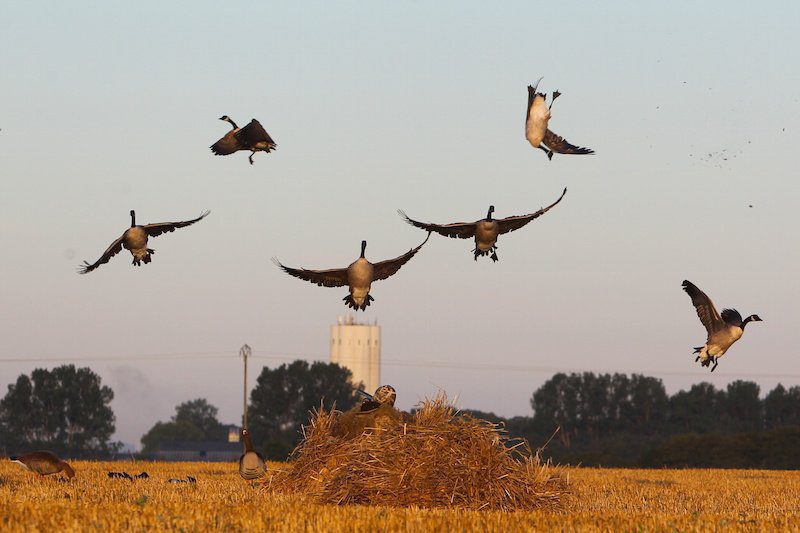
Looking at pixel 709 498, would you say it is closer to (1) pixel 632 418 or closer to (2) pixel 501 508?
(2) pixel 501 508

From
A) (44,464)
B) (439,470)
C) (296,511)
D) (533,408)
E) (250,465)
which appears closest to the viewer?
Answer: (296,511)

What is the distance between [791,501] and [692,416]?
120636mm

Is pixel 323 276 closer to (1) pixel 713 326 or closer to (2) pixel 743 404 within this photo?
(1) pixel 713 326

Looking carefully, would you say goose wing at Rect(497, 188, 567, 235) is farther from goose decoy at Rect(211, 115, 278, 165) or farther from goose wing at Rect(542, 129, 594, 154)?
goose decoy at Rect(211, 115, 278, 165)

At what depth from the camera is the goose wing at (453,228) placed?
Result: 25.2 metres

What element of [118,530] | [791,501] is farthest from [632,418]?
[118,530]

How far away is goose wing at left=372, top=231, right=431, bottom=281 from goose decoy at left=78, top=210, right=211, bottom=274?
4.12 meters

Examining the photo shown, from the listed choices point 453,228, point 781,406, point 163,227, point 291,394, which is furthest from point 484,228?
point 781,406

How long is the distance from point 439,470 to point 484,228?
6.76 m

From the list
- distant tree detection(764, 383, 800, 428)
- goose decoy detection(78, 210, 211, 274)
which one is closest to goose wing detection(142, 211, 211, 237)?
goose decoy detection(78, 210, 211, 274)

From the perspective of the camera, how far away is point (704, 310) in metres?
23.7

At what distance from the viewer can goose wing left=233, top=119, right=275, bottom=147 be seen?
25.8m

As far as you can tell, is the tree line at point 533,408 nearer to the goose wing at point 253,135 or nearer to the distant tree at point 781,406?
the distant tree at point 781,406

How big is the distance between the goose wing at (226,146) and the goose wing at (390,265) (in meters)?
4.11
